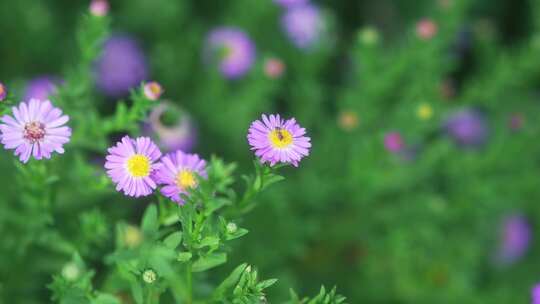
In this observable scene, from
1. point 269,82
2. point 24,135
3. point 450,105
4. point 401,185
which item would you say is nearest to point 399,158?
point 401,185

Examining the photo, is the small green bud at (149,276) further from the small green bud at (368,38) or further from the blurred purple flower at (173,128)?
the small green bud at (368,38)

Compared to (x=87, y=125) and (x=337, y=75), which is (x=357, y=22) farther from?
(x=87, y=125)

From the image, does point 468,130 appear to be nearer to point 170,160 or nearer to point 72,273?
point 170,160

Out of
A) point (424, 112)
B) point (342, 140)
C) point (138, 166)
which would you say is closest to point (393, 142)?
point (424, 112)

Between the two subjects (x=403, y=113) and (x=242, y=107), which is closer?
(x=403, y=113)

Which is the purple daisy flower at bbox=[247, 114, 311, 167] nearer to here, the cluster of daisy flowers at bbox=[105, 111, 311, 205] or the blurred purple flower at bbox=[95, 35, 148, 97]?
the cluster of daisy flowers at bbox=[105, 111, 311, 205]
